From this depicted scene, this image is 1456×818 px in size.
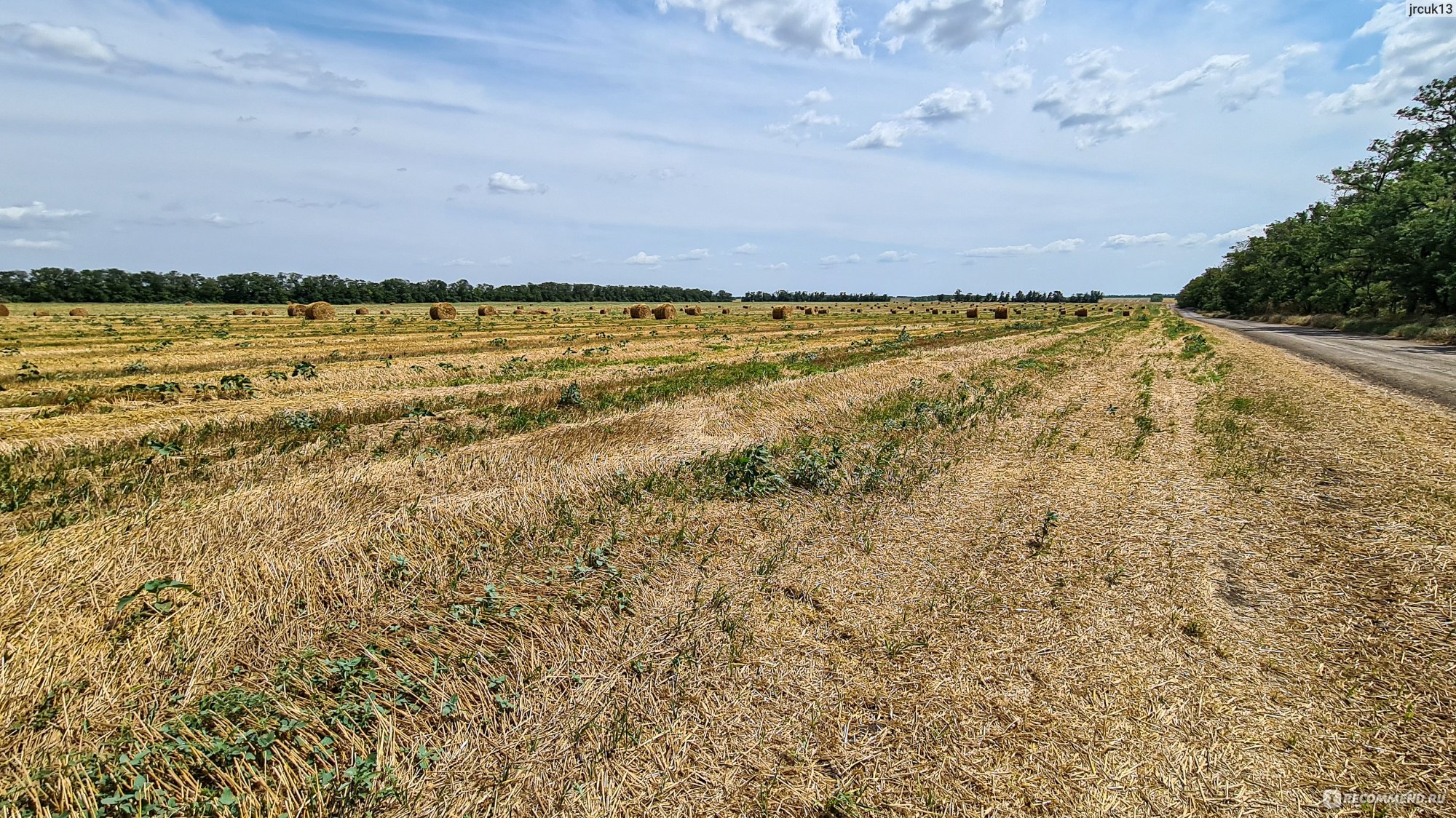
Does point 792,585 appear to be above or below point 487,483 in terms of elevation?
below

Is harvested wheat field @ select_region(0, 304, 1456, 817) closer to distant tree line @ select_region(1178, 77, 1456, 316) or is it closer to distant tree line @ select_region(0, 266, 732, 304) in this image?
distant tree line @ select_region(1178, 77, 1456, 316)

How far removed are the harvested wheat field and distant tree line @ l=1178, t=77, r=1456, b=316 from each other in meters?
36.2

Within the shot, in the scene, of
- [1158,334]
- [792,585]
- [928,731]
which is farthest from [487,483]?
[1158,334]

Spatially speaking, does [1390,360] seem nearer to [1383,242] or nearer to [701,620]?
[1383,242]

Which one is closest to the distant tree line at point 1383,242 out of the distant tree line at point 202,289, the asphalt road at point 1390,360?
the asphalt road at point 1390,360

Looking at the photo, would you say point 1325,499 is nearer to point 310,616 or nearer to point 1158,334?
point 310,616

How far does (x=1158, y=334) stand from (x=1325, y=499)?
141 ft

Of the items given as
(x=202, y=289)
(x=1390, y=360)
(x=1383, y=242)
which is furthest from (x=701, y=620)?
(x=202, y=289)

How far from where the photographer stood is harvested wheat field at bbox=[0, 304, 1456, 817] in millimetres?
3814

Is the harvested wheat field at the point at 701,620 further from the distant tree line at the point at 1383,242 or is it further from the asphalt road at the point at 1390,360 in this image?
the distant tree line at the point at 1383,242

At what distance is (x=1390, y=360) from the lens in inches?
951

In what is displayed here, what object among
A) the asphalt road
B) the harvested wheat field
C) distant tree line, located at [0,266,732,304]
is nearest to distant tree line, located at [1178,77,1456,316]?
the asphalt road

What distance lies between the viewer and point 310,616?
16.8 feet

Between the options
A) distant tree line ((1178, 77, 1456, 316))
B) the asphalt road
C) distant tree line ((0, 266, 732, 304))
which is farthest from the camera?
distant tree line ((0, 266, 732, 304))
